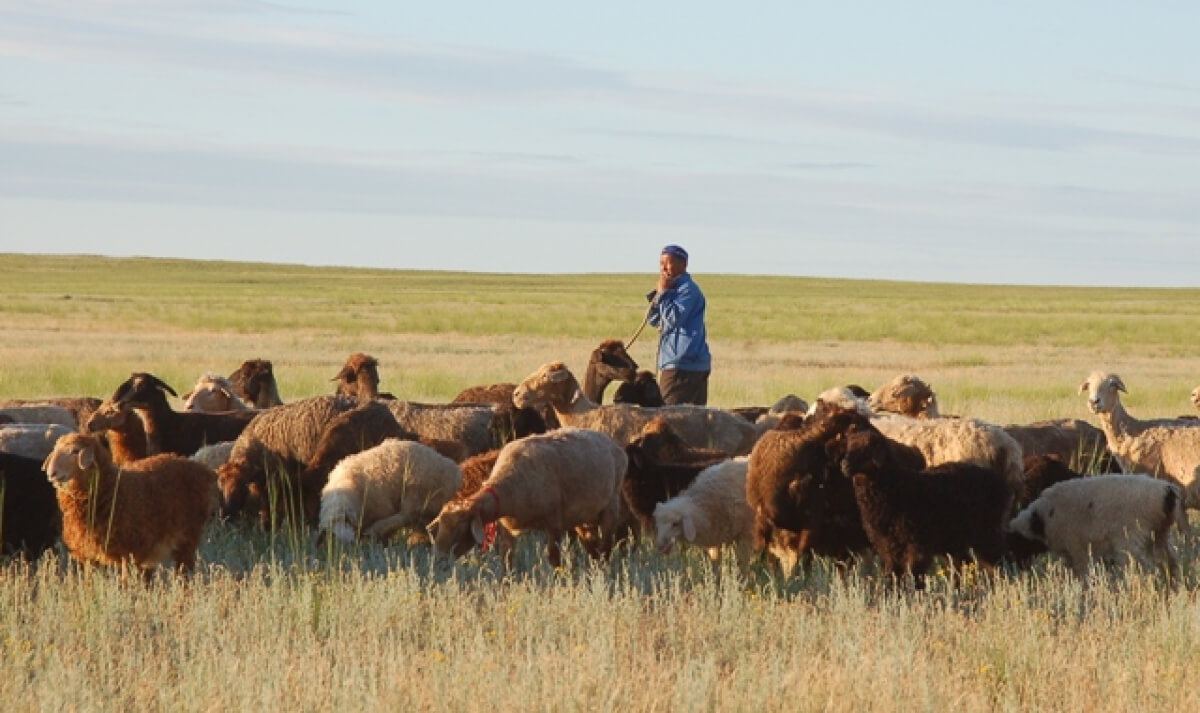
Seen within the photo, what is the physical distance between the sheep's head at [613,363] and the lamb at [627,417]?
1.85 meters

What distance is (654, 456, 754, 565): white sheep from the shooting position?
10.4 metres

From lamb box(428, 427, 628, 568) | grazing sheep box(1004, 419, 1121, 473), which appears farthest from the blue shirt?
lamb box(428, 427, 628, 568)

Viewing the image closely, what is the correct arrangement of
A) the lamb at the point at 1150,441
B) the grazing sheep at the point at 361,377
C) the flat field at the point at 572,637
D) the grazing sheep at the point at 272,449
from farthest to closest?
the grazing sheep at the point at 361,377 → the lamb at the point at 1150,441 → the grazing sheep at the point at 272,449 → the flat field at the point at 572,637

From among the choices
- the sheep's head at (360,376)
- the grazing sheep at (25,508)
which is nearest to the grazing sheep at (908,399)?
the sheep's head at (360,376)

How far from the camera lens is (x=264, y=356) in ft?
117

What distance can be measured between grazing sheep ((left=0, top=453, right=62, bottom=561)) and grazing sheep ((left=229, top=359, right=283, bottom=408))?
716 centimetres

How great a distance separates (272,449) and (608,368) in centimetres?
499

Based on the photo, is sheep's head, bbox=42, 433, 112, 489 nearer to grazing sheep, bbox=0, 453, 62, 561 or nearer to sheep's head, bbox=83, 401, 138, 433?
grazing sheep, bbox=0, 453, 62, 561

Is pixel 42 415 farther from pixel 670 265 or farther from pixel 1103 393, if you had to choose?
pixel 1103 393

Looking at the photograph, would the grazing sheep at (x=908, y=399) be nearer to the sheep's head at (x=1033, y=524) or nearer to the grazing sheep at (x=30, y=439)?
the sheep's head at (x=1033, y=524)

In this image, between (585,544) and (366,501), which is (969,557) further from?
(366,501)

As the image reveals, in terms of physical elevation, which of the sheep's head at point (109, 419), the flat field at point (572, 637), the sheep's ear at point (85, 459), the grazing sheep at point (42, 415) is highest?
the sheep's ear at point (85, 459)

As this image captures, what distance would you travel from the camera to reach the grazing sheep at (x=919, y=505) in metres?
9.58

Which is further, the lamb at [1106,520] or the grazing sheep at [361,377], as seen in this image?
the grazing sheep at [361,377]
